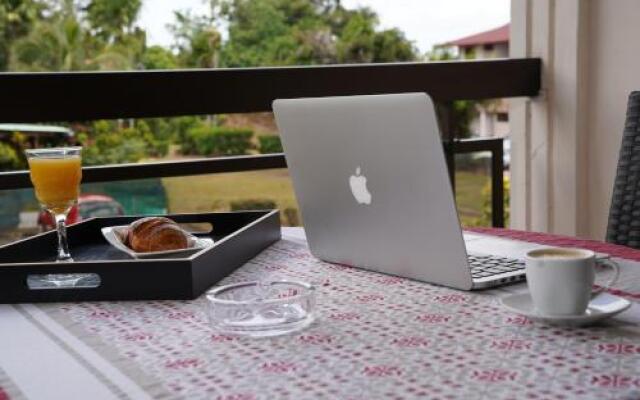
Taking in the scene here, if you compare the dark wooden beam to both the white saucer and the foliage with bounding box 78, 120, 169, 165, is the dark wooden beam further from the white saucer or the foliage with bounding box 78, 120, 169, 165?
the foliage with bounding box 78, 120, 169, 165

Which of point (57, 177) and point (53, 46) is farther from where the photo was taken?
point (53, 46)

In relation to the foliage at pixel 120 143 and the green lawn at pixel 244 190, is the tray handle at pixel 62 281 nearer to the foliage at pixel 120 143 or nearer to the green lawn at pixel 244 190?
the green lawn at pixel 244 190

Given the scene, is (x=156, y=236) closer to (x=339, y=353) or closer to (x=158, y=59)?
(x=339, y=353)

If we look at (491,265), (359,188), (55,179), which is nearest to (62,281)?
(55,179)

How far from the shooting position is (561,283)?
0.88m

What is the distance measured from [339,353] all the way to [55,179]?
24.9 inches

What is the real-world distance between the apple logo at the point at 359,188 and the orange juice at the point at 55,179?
43 cm

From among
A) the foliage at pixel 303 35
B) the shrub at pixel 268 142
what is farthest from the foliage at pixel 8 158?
the shrub at pixel 268 142

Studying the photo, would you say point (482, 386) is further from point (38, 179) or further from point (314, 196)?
point (38, 179)

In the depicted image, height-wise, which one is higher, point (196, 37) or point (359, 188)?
point (196, 37)

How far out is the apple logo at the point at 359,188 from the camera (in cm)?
113

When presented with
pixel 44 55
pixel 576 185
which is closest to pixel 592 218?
pixel 576 185

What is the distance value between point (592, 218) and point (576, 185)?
0.13 meters

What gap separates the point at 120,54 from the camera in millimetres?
6309
